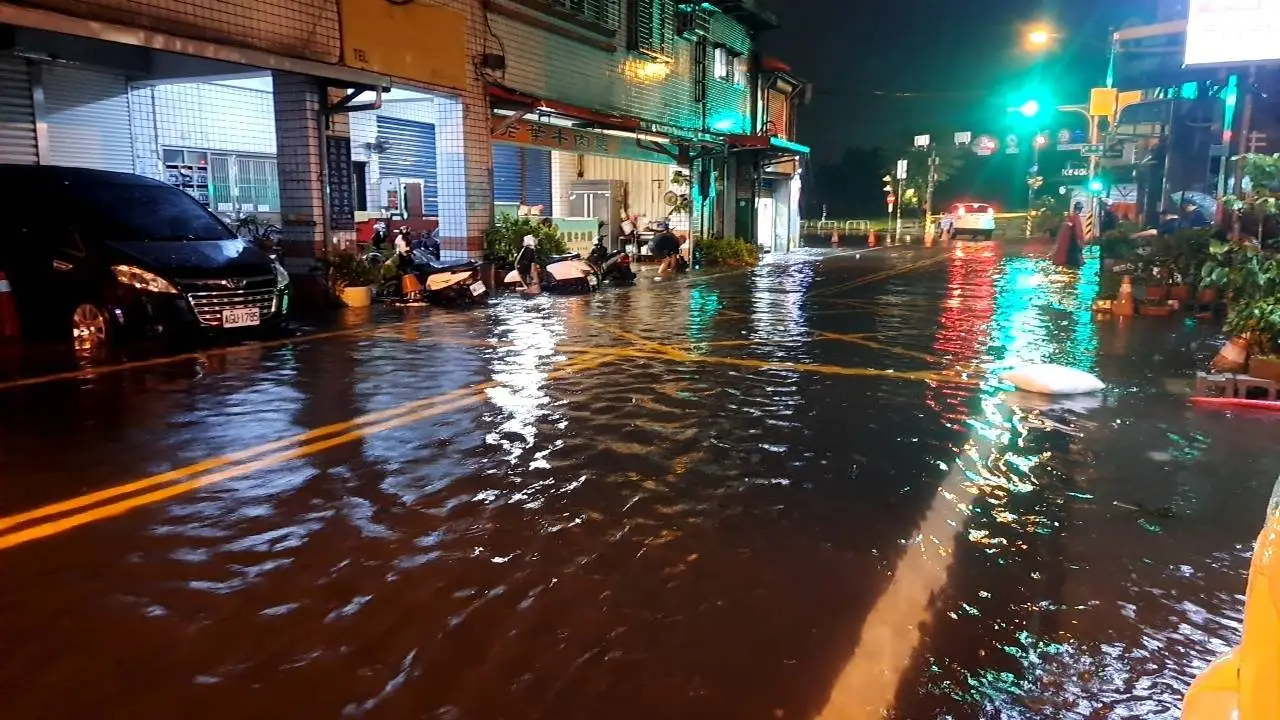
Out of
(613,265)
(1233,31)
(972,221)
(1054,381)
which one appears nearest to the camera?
(1054,381)

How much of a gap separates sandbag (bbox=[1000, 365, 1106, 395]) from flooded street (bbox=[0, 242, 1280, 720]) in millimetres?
237

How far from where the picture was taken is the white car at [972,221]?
4856 cm

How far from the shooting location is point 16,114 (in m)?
13.4

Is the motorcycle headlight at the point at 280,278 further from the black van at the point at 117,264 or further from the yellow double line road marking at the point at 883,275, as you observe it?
the yellow double line road marking at the point at 883,275

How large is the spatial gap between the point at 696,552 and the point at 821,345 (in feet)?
23.3

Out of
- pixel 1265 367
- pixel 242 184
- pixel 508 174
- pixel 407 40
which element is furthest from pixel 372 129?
pixel 1265 367

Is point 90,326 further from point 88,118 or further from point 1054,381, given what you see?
point 1054,381

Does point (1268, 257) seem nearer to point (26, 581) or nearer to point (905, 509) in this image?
point (905, 509)

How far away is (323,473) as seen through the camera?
18.9 ft

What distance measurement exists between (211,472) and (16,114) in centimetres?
1117

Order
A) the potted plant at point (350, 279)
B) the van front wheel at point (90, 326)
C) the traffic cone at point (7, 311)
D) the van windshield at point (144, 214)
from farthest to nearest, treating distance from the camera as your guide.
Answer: the potted plant at point (350, 279) < the traffic cone at point (7, 311) < the van windshield at point (144, 214) < the van front wheel at point (90, 326)

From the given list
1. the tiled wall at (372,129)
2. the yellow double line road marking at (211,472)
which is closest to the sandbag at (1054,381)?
the yellow double line road marking at (211,472)

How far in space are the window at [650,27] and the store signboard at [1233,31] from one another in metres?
13.4

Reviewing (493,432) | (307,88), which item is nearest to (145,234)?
(307,88)
